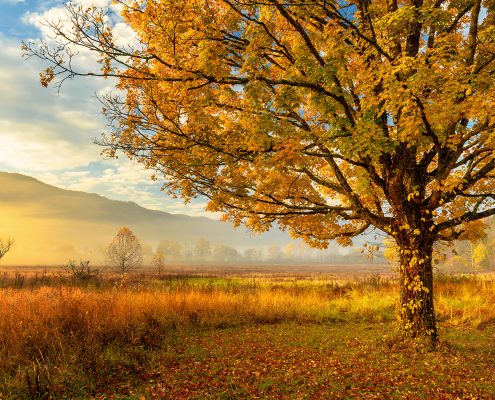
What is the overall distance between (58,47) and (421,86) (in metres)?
6.18

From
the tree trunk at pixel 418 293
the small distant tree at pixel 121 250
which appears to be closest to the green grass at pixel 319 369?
the tree trunk at pixel 418 293

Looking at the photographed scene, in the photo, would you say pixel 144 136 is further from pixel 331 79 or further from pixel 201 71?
pixel 331 79

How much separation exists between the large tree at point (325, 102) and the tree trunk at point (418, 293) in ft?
0.09

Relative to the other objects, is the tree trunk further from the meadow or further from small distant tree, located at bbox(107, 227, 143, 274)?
small distant tree, located at bbox(107, 227, 143, 274)

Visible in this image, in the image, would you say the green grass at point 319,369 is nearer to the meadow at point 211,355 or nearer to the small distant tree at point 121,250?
the meadow at point 211,355

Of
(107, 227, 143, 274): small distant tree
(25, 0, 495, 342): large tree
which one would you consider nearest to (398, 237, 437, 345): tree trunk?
(25, 0, 495, 342): large tree

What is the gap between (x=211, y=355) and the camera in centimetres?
792

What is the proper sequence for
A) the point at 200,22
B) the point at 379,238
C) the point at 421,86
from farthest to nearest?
the point at 379,238 → the point at 200,22 → the point at 421,86

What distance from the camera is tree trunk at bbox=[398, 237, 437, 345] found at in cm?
811

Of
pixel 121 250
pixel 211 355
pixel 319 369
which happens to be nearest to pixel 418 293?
pixel 319 369

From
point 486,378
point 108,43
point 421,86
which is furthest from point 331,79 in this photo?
point 486,378

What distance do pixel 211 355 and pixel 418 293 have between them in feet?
15.5

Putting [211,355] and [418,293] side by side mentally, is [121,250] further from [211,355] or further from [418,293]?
[418,293]

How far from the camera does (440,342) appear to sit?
8188 millimetres
